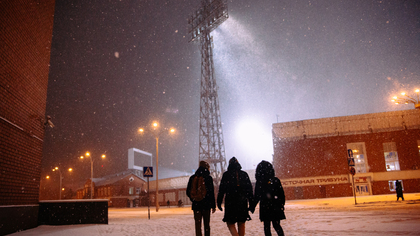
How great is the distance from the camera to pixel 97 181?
73.0 metres

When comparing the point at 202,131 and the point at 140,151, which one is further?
the point at 140,151

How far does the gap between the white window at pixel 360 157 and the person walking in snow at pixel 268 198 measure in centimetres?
4036

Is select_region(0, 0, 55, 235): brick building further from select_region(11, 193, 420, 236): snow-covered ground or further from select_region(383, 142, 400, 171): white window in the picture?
select_region(383, 142, 400, 171): white window

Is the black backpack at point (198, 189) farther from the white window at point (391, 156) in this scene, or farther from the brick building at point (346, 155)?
the white window at point (391, 156)

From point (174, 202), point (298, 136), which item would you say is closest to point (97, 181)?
point (174, 202)

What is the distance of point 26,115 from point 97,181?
6723 centimetres

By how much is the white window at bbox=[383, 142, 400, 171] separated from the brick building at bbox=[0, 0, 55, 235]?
42.8 meters

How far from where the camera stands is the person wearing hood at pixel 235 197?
5478 mm

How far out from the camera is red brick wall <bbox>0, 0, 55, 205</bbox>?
9.45 metres

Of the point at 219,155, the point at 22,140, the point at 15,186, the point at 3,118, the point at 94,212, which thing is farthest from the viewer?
the point at 219,155

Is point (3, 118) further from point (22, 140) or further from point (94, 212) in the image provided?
point (94, 212)

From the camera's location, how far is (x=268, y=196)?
18.6 feet

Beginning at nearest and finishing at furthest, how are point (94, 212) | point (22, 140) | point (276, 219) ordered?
point (276, 219) → point (22, 140) → point (94, 212)

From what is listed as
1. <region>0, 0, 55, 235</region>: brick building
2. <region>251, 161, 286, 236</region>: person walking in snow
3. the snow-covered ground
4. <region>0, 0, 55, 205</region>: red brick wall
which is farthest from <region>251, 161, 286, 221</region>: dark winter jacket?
<region>0, 0, 55, 205</region>: red brick wall
